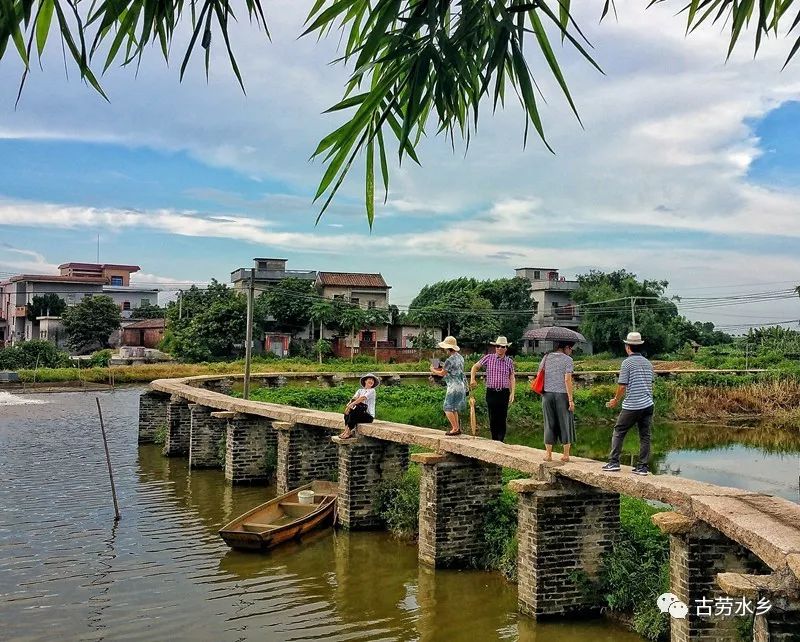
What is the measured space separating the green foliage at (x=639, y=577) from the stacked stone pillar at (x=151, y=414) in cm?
1691

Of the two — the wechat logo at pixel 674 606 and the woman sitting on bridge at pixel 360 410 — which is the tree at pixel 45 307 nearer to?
the woman sitting on bridge at pixel 360 410

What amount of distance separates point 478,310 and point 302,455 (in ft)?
124

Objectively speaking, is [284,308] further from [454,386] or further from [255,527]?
[454,386]

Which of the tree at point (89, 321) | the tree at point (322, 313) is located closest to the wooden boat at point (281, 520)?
the tree at point (322, 313)

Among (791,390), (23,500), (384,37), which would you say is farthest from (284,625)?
(791,390)

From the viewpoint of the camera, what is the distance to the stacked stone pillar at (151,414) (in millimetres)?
22906

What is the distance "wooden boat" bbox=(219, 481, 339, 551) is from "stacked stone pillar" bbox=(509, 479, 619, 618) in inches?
158

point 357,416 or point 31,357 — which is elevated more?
point 357,416

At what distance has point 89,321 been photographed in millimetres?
55250

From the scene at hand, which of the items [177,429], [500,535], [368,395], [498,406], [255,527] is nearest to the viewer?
[500,535]

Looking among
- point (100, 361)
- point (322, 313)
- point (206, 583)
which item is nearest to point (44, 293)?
point (100, 361)

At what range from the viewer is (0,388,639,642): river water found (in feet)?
28.0

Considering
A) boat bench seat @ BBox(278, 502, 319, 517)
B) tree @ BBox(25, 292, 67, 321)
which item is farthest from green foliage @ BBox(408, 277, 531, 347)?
boat bench seat @ BBox(278, 502, 319, 517)

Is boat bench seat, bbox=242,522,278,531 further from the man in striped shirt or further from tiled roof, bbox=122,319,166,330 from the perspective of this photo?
tiled roof, bbox=122,319,166,330
